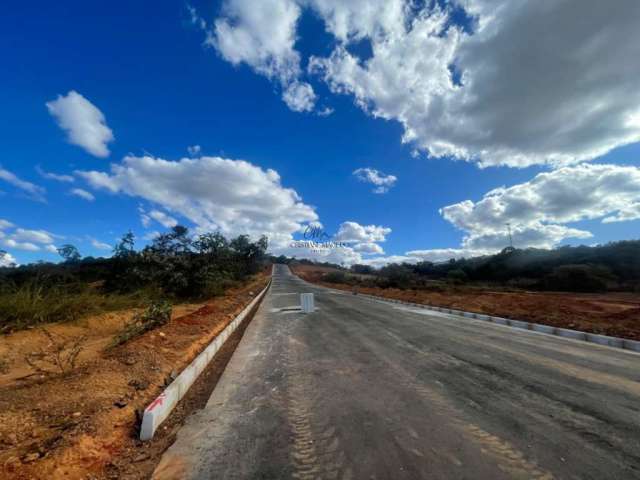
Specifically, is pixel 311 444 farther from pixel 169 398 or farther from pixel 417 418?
pixel 169 398

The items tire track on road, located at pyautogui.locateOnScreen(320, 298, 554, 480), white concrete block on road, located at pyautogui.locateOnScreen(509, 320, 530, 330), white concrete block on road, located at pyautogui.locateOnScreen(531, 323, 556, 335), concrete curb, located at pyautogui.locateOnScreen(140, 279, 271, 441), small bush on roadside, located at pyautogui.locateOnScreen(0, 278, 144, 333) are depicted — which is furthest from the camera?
white concrete block on road, located at pyautogui.locateOnScreen(509, 320, 530, 330)

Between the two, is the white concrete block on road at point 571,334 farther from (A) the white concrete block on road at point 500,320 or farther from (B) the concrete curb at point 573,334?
(A) the white concrete block on road at point 500,320

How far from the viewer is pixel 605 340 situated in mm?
7785

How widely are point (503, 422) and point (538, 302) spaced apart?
15017 millimetres

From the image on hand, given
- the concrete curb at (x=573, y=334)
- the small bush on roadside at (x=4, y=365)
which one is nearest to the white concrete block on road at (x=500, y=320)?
the concrete curb at (x=573, y=334)

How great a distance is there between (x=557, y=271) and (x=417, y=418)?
3662 centimetres

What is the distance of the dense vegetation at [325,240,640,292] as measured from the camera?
2895 centimetres

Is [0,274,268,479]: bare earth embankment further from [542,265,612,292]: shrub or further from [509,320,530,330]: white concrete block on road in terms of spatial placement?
[542,265,612,292]: shrub

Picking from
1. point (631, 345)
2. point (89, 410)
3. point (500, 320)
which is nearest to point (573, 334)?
point (631, 345)

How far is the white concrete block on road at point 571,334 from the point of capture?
844cm

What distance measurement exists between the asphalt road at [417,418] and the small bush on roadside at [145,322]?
8.36ft

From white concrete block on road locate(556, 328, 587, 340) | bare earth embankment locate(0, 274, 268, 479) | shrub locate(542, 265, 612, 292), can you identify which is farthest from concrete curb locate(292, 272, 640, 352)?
shrub locate(542, 265, 612, 292)

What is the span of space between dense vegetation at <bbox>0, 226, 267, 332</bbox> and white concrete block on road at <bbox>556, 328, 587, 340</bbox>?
570 inches

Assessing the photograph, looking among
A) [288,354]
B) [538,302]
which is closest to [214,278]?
[288,354]
